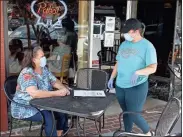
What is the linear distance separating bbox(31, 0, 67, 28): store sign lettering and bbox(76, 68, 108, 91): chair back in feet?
4.73

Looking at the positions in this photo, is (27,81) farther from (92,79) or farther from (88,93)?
(92,79)

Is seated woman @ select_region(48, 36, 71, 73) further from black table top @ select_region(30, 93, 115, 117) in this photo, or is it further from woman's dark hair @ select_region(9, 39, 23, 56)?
black table top @ select_region(30, 93, 115, 117)

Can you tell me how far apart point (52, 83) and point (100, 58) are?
197 centimetres

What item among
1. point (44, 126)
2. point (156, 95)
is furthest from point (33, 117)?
point (156, 95)

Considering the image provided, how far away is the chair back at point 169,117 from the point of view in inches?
97.1

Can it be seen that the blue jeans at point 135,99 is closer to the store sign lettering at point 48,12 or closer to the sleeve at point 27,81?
the sleeve at point 27,81

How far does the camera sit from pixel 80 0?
4793 millimetres

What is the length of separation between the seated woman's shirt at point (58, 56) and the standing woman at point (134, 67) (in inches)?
71.1

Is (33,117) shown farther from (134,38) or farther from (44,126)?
(134,38)

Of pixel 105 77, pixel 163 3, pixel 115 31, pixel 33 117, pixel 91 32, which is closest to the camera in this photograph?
pixel 33 117

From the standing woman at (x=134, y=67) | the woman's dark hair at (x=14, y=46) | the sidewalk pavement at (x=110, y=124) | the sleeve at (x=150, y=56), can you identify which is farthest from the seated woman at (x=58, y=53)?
the sleeve at (x=150, y=56)

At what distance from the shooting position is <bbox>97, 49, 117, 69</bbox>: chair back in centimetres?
533

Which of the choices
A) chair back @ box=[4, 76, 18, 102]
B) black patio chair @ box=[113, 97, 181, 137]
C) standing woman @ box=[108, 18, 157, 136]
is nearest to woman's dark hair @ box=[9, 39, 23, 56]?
chair back @ box=[4, 76, 18, 102]

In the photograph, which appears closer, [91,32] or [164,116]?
[164,116]
